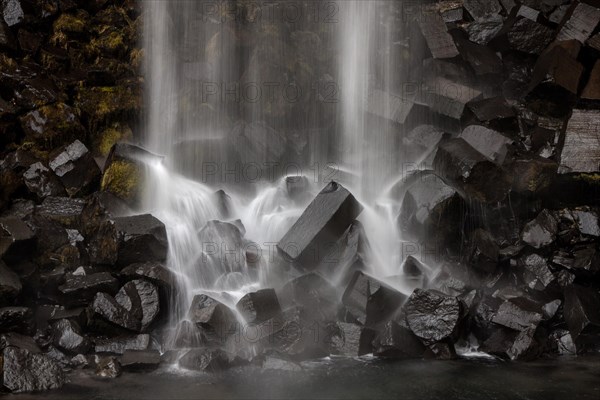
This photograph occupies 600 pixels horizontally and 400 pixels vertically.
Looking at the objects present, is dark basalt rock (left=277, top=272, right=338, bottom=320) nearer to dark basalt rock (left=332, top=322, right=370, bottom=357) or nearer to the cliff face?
dark basalt rock (left=332, top=322, right=370, bottom=357)

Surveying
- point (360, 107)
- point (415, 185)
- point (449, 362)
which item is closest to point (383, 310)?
point (449, 362)

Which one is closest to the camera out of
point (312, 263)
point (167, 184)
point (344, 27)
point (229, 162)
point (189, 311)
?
point (189, 311)

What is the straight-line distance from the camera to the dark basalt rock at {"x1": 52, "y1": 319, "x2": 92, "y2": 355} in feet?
27.1

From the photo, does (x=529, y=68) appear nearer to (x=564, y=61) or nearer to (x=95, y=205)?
(x=564, y=61)

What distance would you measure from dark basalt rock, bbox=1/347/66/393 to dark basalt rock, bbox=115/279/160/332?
153 centimetres

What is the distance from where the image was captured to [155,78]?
45.6ft

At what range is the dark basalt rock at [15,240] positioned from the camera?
29.7 feet

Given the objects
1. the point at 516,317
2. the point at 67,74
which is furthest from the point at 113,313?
the point at 67,74

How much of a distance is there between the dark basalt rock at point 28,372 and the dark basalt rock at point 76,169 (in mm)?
4256

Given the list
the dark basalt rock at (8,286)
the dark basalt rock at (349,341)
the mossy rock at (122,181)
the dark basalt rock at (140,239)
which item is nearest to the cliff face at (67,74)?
the mossy rock at (122,181)

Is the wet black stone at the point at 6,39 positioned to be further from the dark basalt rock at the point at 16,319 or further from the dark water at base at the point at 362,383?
the dark water at base at the point at 362,383

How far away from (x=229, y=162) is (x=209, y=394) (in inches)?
255

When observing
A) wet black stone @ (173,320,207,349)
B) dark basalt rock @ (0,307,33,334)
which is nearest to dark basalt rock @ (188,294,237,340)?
wet black stone @ (173,320,207,349)

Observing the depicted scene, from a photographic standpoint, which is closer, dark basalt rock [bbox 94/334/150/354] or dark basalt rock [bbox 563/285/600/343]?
dark basalt rock [bbox 94/334/150/354]
